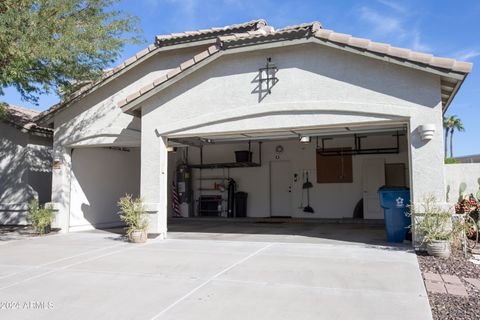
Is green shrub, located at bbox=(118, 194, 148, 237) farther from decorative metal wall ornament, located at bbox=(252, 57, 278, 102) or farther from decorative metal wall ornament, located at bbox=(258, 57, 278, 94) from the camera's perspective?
decorative metal wall ornament, located at bbox=(258, 57, 278, 94)

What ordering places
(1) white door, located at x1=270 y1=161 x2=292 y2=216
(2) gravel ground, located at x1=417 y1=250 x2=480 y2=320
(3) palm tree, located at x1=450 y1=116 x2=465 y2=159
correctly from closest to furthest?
(2) gravel ground, located at x1=417 y1=250 x2=480 y2=320
(1) white door, located at x1=270 y1=161 x2=292 y2=216
(3) palm tree, located at x1=450 y1=116 x2=465 y2=159

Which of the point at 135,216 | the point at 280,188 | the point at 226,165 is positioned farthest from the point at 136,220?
the point at 280,188

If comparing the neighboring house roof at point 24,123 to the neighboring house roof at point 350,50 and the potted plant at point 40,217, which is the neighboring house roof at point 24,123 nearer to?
the potted plant at point 40,217

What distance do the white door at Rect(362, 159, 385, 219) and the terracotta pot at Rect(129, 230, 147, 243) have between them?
9.26 m

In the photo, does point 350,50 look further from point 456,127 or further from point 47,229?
point 456,127

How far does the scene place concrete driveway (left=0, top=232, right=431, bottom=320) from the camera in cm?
491

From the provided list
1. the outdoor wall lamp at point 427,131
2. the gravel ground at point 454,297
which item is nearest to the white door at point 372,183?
the outdoor wall lamp at point 427,131

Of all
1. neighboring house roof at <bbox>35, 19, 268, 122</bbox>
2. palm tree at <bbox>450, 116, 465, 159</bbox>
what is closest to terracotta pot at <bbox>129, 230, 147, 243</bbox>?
neighboring house roof at <bbox>35, 19, 268, 122</bbox>

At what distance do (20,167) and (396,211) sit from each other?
42.1 ft

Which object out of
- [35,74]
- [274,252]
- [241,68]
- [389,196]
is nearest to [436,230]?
[389,196]

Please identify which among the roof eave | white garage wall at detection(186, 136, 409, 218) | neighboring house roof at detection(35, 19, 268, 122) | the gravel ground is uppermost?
neighboring house roof at detection(35, 19, 268, 122)

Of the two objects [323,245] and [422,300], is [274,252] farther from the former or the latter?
[422,300]

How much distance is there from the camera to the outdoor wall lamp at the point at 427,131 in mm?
8383

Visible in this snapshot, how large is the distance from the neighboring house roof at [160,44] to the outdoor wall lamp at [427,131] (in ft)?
20.9
